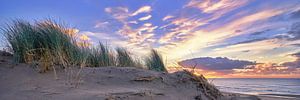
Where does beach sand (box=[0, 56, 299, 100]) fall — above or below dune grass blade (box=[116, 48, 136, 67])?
below

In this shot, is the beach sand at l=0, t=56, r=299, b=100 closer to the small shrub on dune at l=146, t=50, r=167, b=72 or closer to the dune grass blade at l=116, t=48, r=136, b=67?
the dune grass blade at l=116, t=48, r=136, b=67

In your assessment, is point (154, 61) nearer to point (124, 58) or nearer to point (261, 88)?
point (124, 58)

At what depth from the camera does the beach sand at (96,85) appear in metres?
4.53

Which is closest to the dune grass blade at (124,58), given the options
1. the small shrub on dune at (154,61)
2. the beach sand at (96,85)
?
the small shrub on dune at (154,61)

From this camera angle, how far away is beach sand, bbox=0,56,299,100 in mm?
4531

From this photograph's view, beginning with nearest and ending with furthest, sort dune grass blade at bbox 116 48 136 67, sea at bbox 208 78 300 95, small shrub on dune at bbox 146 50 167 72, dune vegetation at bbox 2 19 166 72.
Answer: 1. dune vegetation at bbox 2 19 166 72
2. dune grass blade at bbox 116 48 136 67
3. small shrub on dune at bbox 146 50 167 72
4. sea at bbox 208 78 300 95

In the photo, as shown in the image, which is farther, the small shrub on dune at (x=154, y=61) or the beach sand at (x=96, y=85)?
the small shrub on dune at (x=154, y=61)

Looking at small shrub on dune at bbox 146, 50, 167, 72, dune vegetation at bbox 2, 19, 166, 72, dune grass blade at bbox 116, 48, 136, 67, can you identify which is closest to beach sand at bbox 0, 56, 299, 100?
dune vegetation at bbox 2, 19, 166, 72

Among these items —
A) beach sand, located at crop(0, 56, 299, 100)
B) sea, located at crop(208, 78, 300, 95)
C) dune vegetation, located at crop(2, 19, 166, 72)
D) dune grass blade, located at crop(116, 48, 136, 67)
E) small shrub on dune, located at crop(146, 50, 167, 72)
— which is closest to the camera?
beach sand, located at crop(0, 56, 299, 100)

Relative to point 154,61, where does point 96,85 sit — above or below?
below

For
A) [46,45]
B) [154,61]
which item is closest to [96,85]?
[46,45]

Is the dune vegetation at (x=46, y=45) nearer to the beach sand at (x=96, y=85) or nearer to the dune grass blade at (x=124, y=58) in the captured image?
the beach sand at (x=96, y=85)

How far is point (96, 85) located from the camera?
516cm

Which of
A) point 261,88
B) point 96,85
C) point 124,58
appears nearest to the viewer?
point 96,85
